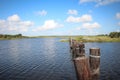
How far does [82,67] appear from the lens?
4387mm

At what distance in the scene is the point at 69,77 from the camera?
524 inches

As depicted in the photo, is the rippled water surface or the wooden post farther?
the rippled water surface

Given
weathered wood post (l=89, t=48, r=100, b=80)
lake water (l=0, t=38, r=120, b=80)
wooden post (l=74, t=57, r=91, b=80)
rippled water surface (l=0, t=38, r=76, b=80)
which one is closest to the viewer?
wooden post (l=74, t=57, r=91, b=80)

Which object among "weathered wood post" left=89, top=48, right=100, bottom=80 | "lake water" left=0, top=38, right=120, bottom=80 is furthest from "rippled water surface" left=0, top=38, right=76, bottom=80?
"weathered wood post" left=89, top=48, right=100, bottom=80

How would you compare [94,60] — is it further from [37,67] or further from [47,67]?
[37,67]

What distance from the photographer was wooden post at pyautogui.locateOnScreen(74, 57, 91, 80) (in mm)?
4344

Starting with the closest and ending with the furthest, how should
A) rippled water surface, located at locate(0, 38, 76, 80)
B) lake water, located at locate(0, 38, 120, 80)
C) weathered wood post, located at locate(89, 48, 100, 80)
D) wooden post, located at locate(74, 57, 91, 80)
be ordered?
wooden post, located at locate(74, 57, 91, 80) → weathered wood post, located at locate(89, 48, 100, 80) → lake water, located at locate(0, 38, 120, 80) → rippled water surface, located at locate(0, 38, 76, 80)

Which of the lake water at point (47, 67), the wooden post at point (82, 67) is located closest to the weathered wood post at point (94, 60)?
the wooden post at point (82, 67)

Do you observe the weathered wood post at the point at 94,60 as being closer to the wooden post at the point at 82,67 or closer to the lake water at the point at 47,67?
the wooden post at the point at 82,67

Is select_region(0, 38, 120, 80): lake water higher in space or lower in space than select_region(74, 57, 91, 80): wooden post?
lower

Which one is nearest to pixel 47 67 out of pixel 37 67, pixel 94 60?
pixel 37 67

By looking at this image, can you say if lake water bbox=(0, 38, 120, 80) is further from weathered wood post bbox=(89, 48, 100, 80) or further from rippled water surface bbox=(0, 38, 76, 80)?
weathered wood post bbox=(89, 48, 100, 80)

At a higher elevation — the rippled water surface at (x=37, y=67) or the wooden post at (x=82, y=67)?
the wooden post at (x=82, y=67)

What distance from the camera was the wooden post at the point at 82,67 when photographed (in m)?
4.34
